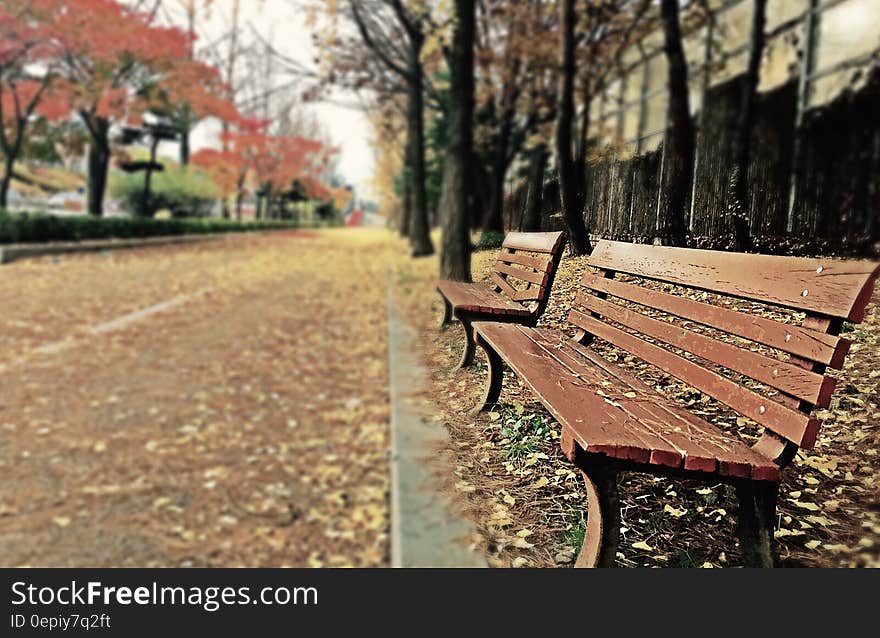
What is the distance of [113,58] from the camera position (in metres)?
7.44

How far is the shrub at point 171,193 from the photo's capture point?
79.3ft

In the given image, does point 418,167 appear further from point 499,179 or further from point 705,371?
point 705,371

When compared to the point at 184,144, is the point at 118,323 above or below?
below

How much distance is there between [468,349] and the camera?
61cm

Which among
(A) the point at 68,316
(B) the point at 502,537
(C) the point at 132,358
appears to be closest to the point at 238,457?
(C) the point at 132,358

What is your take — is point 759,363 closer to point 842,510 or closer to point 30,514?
point 842,510

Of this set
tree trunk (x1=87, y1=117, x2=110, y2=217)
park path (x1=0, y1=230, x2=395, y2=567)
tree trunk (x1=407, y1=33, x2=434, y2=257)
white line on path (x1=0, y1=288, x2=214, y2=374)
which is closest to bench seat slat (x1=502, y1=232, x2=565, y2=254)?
tree trunk (x1=407, y1=33, x2=434, y2=257)

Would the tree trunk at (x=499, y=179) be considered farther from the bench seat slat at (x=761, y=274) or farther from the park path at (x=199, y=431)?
the park path at (x=199, y=431)

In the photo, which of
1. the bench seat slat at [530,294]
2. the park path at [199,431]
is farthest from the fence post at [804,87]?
the park path at [199,431]

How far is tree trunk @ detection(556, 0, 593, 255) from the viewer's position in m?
0.52

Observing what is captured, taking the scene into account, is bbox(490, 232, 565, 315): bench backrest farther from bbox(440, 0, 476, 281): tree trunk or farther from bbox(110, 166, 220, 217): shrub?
bbox(110, 166, 220, 217): shrub

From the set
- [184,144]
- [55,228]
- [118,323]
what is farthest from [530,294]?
[55,228]

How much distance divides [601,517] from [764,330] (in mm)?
164

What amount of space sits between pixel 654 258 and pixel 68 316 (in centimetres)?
1611
